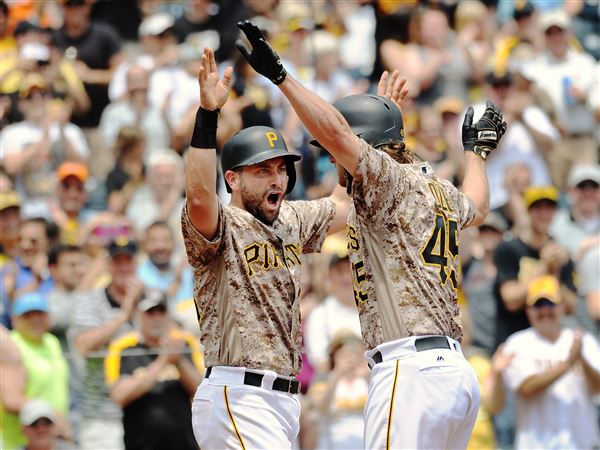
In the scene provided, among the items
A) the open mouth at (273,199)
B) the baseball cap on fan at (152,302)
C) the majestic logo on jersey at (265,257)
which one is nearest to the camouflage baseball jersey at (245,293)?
the majestic logo on jersey at (265,257)

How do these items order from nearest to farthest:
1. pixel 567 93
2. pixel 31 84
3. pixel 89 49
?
1. pixel 31 84
2. pixel 89 49
3. pixel 567 93

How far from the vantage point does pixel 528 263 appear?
10305 millimetres

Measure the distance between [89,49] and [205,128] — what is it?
716 cm

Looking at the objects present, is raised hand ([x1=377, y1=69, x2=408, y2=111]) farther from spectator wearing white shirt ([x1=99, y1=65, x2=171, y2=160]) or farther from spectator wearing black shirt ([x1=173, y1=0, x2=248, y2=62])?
spectator wearing black shirt ([x1=173, y1=0, x2=248, y2=62])

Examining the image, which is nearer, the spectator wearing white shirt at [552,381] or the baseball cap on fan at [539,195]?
the spectator wearing white shirt at [552,381]

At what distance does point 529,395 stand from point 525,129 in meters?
3.99

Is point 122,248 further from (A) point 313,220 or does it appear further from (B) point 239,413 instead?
(B) point 239,413

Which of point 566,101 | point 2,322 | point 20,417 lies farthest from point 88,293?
point 566,101

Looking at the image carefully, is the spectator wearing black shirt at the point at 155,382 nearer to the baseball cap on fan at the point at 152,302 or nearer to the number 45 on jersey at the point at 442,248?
the baseball cap on fan at the point at 152,302

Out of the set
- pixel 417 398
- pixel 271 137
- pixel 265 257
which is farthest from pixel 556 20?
pixel 417 398

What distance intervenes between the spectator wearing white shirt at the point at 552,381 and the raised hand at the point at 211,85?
4.21m

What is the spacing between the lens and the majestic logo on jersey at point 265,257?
6000 mm

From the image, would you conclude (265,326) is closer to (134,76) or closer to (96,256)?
(96,256)

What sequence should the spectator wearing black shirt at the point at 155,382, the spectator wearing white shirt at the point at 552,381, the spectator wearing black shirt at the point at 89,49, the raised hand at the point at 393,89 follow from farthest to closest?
the spectator wearing black shirt at the point at 89,49, the spectator wearing white shirt at the point at 552,381, the spectator wearing black shirt at the point at 155,382, the raised hand at the point at 393,89
